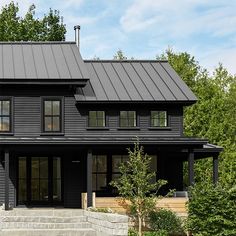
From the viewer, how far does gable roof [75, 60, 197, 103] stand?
29.2 meters

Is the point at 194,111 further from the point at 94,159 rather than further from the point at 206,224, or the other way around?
the point at 206,224

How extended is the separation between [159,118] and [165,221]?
6515 mm

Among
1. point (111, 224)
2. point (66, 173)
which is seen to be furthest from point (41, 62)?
point (111, 224)

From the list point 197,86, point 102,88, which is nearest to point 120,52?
point 197,86

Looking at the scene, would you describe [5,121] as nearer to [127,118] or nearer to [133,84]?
[127,118]

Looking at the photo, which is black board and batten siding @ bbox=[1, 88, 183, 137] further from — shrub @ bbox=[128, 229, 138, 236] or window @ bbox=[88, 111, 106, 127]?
shrub @ bbox=[128, 229, 138, 236]

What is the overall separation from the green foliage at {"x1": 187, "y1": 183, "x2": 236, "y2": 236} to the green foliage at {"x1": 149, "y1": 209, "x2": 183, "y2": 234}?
1.06 m

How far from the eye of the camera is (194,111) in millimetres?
45312

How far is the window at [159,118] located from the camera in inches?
1164

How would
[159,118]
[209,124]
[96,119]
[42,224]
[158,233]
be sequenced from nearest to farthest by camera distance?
1. [158,233]
2. [42,224]
3. [96,119]
4. [159,118]
5. [209,124]

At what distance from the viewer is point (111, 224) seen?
2181cm

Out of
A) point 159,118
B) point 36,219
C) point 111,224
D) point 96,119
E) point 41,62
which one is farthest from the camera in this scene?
point 41,62

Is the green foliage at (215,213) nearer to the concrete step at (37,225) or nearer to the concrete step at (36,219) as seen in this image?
the concrete step at (37,225)

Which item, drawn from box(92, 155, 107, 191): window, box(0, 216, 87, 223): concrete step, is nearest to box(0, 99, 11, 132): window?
box(92, 155, 107, 191): window
